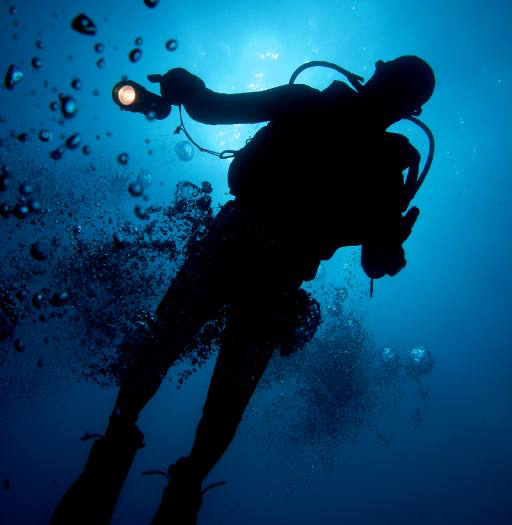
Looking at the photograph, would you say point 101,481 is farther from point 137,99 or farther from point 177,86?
point 177,86

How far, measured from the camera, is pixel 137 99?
6.25 feet

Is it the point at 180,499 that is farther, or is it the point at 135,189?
the point at 135,189

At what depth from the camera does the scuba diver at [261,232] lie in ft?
6.39

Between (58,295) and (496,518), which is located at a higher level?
(496,518)

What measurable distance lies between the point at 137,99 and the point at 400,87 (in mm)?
1849

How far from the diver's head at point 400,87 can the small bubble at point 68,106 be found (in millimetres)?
2471

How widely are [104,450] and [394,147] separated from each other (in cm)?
268

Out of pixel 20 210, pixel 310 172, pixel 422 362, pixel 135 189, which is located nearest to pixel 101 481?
pixel 310 172

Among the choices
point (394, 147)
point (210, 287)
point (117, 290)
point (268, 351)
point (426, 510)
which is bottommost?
point (268, 351)

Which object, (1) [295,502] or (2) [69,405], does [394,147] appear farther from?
(2) [69,405]

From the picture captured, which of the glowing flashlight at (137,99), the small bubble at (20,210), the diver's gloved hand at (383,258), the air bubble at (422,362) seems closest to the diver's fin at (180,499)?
the diver's gloved hand at (383,258)

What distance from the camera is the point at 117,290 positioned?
8820 mm

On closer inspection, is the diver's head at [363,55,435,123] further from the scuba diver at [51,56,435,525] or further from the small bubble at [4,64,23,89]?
the small bubble at [4,64,23,89]

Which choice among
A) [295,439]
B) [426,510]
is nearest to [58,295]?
[295,439]
